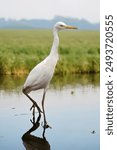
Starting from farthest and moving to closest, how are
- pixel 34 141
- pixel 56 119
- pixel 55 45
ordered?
pixel 56 119
pixel 55 45
pixel 34 141

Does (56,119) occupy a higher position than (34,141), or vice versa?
(56,119)

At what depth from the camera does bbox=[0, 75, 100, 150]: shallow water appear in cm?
691

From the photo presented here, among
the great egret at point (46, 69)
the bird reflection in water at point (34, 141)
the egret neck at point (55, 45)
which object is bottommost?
the bird reflection in water at point (34, 141)

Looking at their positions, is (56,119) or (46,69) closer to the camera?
(46,69)

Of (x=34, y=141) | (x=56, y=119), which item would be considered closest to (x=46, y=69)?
(x=56, y=119)

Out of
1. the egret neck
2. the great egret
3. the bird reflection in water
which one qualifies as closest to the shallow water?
the bird reflection in water

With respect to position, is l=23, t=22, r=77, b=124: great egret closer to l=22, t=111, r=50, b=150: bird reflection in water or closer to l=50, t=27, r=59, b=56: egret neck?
l=50, t=27, r=59, b=56: egret neck

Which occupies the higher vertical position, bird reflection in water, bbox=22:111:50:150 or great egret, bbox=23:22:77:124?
great egret, bbox=23:22:77:124

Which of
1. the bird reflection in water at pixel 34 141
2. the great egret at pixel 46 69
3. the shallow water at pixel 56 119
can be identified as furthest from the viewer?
the great egret at pixel 46 69

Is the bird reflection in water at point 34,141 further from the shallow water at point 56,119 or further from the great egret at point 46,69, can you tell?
the great egret at point 46,69

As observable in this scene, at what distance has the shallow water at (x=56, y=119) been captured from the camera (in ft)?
22.7

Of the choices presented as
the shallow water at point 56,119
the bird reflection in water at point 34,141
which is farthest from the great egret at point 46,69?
the bird reflection in water at point 34,141

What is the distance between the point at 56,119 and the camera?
827 cm

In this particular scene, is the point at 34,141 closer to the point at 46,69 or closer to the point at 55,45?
the point at 46,69
